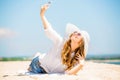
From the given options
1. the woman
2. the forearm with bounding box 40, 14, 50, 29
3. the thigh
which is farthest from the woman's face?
the thigh

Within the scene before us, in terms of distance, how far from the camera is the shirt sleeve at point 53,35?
5.33 meters

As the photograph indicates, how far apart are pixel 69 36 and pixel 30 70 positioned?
1.31 m

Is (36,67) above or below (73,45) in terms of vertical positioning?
below

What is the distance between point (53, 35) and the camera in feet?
17.6

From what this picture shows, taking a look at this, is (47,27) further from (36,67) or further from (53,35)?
(36,67)

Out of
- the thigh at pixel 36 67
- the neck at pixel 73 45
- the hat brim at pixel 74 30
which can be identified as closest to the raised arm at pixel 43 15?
the hat brim at pixel 74 30

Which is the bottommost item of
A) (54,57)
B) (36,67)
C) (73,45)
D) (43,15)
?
(36,67)

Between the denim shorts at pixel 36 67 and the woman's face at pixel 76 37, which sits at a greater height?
the woman's face at pixel 76 37

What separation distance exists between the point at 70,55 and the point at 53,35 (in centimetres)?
63

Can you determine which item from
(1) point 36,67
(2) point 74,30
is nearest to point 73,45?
(2) point 74,30

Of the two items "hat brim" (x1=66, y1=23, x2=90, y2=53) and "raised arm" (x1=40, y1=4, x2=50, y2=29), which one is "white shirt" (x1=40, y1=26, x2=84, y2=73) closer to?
"raised arm" (x1=40, y1=4, x2=50, y2=29)

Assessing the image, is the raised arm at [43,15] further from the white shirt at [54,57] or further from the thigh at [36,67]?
the thigh at [36,67]

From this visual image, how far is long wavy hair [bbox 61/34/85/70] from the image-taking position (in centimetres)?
548

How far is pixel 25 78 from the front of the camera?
510 cm
